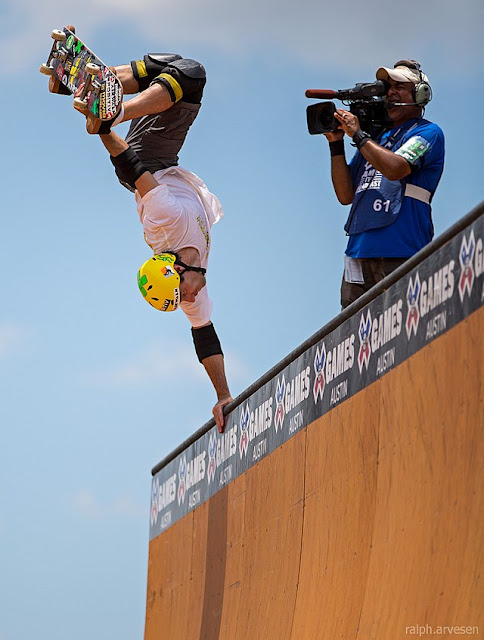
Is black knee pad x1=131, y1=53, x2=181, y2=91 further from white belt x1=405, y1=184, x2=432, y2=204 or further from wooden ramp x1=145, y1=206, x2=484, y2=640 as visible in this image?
wooden ramp x1=145, y1=206, x2=484, y2=640

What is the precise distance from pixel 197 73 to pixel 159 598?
524 cm

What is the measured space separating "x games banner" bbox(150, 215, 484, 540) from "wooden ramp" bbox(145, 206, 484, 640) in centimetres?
8

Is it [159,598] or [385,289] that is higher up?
[385,289]

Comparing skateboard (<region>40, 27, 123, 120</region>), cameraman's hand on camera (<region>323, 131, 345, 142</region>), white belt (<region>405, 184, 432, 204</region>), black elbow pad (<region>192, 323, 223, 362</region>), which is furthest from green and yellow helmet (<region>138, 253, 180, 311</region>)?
white belt (<region>405, 184, 432, 204</region>)

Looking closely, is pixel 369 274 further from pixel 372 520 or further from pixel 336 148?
pixel 372 520

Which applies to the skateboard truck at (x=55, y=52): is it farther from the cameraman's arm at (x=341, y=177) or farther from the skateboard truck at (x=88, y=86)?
the cameraman's arm at (x=341, y=177)

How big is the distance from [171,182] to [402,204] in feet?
6.90

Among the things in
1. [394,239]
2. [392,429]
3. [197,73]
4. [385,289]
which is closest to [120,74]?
[197,73]

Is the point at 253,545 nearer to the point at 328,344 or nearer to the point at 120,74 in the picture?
the point at 328,344

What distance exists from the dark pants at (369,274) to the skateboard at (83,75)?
210 cm

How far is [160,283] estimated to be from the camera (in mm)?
7312

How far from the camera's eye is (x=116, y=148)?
288 inches

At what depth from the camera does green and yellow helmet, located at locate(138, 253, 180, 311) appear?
288 inches

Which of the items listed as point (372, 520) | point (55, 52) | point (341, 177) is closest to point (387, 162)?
point (341, 177)
